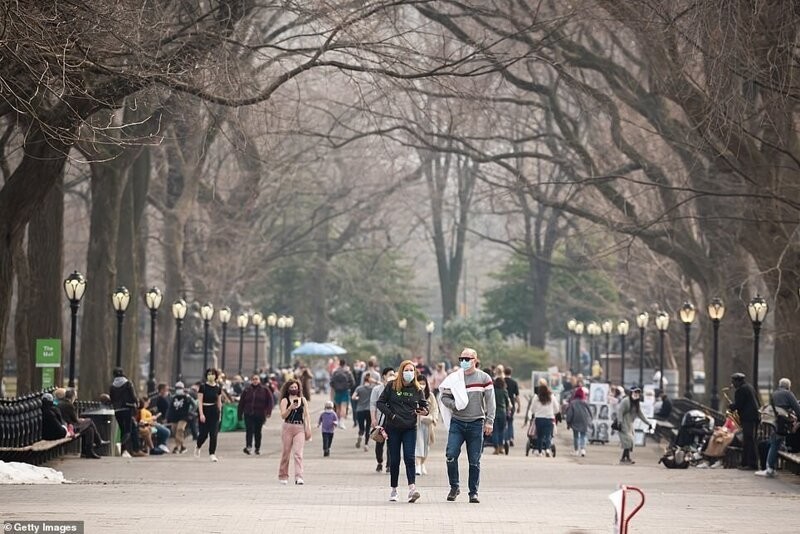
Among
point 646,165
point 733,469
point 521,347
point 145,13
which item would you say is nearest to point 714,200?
point 646,165

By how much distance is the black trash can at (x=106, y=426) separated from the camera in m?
29.5

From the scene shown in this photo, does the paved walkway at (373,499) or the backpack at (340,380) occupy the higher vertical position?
the backpack at (340,380)

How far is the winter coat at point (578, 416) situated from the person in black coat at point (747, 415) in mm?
6987

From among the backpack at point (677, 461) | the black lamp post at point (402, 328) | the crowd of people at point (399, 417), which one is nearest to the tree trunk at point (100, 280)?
the crowd of people at point (399, 417)

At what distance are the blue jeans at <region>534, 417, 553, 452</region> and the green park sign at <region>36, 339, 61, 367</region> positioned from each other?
9673mm

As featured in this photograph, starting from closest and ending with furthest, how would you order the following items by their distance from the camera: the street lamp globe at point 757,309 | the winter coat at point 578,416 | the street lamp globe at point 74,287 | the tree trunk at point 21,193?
the tree trunk at point 21,193, the street lamp globe at point 74,287, the street lamp globe at point 757,309, the winter coat at point 578,416

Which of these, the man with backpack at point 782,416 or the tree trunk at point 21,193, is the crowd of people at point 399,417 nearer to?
the man with backpack at point 782,416

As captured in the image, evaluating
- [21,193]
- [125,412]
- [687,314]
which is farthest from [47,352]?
[687,314]

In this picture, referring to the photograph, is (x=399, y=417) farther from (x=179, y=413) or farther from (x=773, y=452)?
(x=179, y=413)

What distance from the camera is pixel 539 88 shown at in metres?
38.5

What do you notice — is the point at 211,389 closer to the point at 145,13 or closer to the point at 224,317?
the point at 145,13

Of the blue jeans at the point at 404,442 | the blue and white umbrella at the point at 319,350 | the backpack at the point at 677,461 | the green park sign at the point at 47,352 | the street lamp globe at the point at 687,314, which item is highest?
the street lamp globe at the point at 687,314

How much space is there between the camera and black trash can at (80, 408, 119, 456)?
2955cm

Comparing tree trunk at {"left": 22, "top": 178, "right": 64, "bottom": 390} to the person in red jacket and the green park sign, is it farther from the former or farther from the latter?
the person in red jacket
